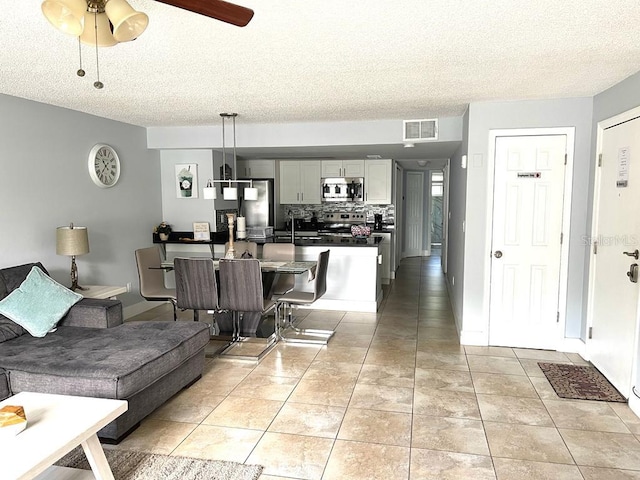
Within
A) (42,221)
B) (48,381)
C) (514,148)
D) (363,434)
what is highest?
(514,148)

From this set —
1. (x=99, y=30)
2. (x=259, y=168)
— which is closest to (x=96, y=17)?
(x=99, y=30)

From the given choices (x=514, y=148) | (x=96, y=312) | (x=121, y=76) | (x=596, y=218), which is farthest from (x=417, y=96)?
(x=96, y=312)

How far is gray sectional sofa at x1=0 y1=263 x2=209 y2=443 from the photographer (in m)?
2.58

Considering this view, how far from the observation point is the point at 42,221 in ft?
13.7

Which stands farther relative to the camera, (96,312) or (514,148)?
(514,148)

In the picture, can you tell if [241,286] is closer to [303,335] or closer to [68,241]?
[303,335]

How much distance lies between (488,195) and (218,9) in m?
3.23

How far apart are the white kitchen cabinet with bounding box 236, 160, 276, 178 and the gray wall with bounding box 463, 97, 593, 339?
13.8 ft

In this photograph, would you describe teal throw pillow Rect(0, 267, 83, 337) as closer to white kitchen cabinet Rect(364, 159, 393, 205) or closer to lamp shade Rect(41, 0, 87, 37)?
lamp shade Rect(41, 0, 87, 37)

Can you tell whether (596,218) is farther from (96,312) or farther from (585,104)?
(96,312)

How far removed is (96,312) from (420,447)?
2527mm

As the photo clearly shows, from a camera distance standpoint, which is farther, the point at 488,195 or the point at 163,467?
the point at 488,195

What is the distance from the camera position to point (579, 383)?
3471 millimetres

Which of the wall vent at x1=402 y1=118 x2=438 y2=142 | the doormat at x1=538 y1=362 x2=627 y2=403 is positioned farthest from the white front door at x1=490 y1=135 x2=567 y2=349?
the wall vent at x1=402 y1=118 x2=438 y2=142
